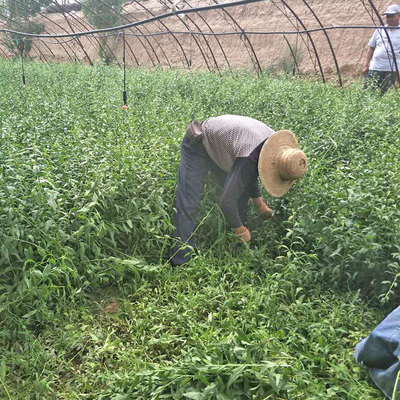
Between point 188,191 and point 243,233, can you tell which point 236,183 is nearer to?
point 243,233

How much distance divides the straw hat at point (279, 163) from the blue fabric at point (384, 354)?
1321 mm

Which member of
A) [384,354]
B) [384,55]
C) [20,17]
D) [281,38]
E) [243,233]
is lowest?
[384,354]

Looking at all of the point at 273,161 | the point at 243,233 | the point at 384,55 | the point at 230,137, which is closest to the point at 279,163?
the point at 273,161

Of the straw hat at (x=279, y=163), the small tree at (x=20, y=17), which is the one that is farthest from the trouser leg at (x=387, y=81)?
the small tree at (x=20, y=17)

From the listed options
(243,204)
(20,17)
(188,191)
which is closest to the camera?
(188,191)

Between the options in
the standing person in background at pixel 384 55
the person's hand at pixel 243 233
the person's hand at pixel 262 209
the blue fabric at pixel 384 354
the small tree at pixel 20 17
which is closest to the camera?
the blue fabric at pixel 384 354

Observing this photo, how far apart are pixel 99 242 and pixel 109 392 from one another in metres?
1.43

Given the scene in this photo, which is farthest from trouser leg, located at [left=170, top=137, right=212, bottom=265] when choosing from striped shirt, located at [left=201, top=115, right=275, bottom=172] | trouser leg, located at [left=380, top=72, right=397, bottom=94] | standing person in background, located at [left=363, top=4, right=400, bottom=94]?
trouser leg, located at [left=380, top=72, right=397, bottom=94]

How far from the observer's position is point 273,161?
3.47 meters

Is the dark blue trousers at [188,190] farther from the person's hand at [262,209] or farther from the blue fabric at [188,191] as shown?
the person's hand at [262,209]

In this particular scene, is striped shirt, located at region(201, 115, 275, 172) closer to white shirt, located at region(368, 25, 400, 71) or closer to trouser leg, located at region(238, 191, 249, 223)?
trouser leg, located at region(238, 191, 249, 223)

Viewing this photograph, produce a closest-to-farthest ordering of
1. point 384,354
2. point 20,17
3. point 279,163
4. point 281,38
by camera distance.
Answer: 1. point 384,354
2. point 279,163
3. point 281,38
4. point 20,17

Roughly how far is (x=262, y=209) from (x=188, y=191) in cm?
74

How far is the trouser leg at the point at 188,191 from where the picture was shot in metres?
3.85
